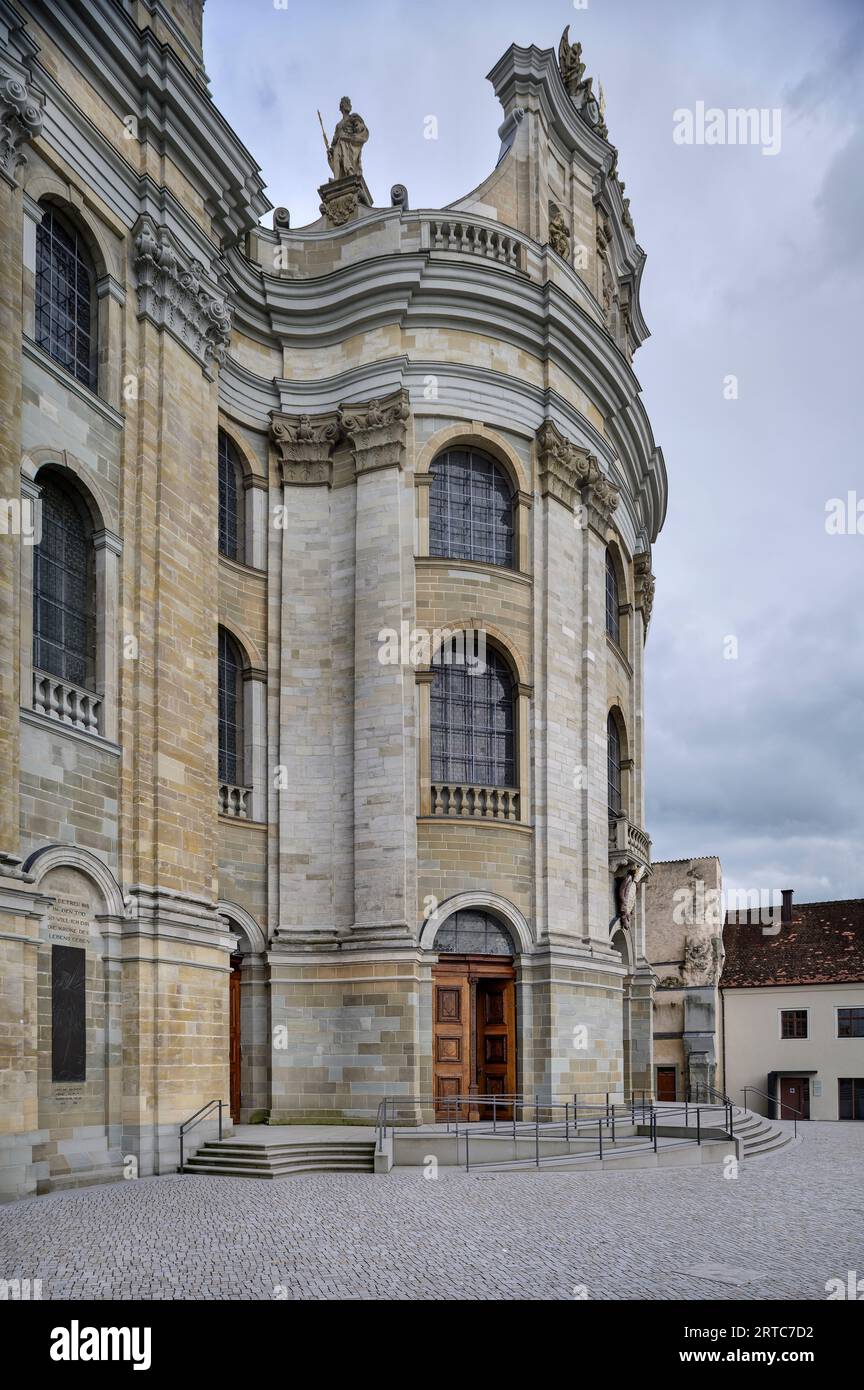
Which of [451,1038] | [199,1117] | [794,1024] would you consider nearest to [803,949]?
[794,1024]

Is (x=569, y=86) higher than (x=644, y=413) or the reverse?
higher

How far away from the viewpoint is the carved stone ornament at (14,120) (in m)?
17.2

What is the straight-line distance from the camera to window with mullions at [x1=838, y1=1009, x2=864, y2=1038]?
152ft

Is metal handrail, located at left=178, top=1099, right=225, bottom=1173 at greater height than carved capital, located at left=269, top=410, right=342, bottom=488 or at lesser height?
lesser

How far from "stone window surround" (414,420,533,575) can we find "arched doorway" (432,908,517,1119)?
6995mm

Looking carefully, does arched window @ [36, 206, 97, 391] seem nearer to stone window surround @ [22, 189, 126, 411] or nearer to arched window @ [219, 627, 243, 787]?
stone window surround @ [22, 189, 126, 411]

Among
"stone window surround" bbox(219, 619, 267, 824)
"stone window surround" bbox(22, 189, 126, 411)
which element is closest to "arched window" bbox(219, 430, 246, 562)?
"stone window surround" bbox(219, 619, 267, 824)

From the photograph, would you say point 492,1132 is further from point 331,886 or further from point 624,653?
point 624,653

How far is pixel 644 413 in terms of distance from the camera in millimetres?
33656

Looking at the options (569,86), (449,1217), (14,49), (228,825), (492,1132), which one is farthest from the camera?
(569,86)

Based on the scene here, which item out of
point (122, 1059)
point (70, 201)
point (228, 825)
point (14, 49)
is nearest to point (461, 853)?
point (228, 825)

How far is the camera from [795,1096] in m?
46.6

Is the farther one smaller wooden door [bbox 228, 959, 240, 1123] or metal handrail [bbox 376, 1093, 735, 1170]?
smaller wooden door [bbox 228, 959, 240, 1123]

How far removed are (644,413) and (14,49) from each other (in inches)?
765
